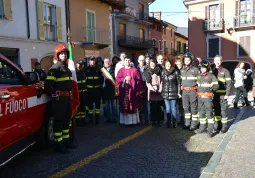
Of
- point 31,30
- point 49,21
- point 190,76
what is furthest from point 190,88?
point 49,21

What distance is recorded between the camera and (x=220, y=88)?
5.97 meters

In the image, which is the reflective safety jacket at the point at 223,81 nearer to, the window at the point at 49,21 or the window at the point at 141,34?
the window at the point at 49,21

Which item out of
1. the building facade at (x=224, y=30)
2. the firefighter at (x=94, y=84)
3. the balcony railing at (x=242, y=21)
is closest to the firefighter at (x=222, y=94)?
the firefighter at (x=94, y=84)

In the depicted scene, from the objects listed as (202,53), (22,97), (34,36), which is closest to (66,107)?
(22,97)

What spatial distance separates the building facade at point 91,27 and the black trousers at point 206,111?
515 inches

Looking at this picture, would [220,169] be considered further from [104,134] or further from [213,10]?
[213,10]

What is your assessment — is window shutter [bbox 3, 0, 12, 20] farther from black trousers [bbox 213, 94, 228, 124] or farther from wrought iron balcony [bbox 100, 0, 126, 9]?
black trousers [bbox 213, 94, 228, 124]

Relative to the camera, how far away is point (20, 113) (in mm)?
3713

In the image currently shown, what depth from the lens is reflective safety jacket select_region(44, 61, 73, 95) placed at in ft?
15.0

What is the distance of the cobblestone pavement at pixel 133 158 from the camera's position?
3996 millimetres

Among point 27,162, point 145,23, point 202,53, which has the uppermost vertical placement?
point 145,23

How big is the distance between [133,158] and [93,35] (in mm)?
15943

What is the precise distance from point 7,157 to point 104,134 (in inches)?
113

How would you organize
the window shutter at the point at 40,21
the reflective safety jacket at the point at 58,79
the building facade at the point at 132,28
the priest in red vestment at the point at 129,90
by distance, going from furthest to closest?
the building facade at the point at 132,28, the window shutter at the point at 40,21, the priest in red vestment at the point at 129,90, the reflective safety jacket at the point at 58,79
